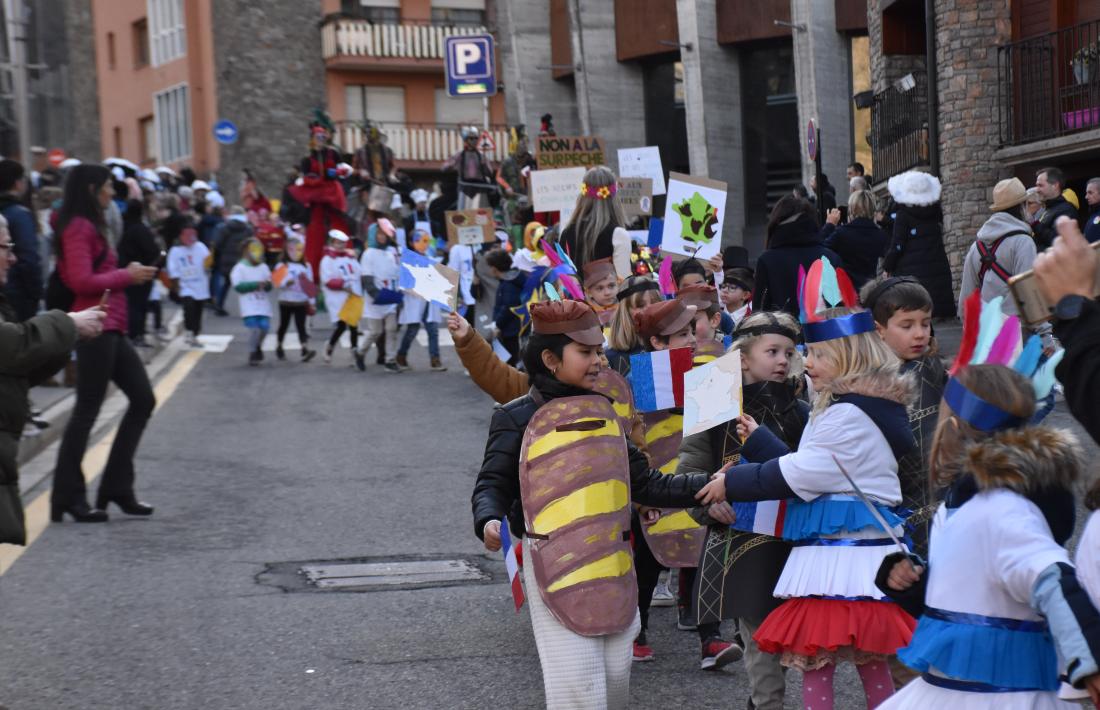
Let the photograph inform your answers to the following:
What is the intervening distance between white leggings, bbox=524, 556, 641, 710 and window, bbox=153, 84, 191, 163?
4556cm

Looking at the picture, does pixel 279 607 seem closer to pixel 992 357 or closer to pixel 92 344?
pixel 92 344

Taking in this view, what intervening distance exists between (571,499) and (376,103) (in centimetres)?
4629

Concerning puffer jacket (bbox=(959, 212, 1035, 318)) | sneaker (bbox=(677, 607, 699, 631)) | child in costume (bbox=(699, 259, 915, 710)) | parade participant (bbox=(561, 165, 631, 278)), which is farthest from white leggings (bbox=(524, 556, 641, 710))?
puffer jacket (bbox=(959, 212, 1035, 318))

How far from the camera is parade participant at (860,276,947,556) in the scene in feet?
16.9

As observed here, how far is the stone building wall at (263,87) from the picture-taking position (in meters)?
47.1

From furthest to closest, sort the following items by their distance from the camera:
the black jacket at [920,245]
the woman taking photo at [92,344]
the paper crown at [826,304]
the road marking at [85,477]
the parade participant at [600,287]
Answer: the black jacket at [920,245]
the woman taking photo at [92,344]
the road marking at [85,477]
the parade participant at [600,287]
the paper crown at [826,304]

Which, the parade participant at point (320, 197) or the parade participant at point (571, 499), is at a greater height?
the parade participant at point (320, 197)

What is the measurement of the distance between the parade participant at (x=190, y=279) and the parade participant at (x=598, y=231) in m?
12.9

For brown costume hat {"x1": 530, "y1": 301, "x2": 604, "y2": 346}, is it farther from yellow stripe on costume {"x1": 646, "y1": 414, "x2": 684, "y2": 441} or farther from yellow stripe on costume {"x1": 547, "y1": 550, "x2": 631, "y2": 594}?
yellow stripe on costume {"x1": 646, "y1": 414, "x2": 684, "y2": 441}

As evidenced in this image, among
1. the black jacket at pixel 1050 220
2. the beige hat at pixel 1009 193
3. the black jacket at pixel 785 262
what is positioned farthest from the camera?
the black jacket at pixel 1050 220

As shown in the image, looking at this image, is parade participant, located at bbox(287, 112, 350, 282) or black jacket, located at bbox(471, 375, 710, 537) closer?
black jacket, located at bbox(471, 375, 710, 537)

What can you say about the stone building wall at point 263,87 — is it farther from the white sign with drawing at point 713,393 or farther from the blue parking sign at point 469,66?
the white sign with drawing at point 713,393

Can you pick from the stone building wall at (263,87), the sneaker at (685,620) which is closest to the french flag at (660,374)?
the sneaker at (685,620)

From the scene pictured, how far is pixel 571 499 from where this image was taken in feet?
15.4
